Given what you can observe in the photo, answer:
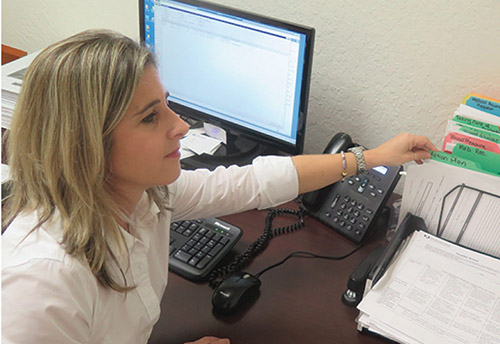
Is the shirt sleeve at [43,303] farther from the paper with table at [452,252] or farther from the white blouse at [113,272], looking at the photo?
the paper with table at [452,252]

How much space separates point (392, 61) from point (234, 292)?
0.62 m

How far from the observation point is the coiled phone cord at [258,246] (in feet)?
3.69

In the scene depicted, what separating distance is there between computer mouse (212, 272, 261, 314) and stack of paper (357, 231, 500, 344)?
0.70 feet

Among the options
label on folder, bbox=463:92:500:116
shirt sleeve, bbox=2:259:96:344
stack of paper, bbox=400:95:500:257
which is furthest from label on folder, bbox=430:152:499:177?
shirt sleeve, bbox=2:259:96:344

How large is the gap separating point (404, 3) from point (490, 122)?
0.31 m

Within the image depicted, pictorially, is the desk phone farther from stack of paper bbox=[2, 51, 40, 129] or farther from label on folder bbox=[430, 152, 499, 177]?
stack of paper bbox=[2, 51, 40, 129]

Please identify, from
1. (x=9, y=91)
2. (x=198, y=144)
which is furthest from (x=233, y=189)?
(x=9, y=91)

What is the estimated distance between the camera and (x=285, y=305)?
106 cm

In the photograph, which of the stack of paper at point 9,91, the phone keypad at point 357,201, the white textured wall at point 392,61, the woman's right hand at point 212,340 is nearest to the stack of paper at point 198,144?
the white textured wall at point 392,61

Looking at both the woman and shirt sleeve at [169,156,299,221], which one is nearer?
the woman

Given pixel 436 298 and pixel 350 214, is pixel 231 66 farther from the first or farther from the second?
pixel 436 298

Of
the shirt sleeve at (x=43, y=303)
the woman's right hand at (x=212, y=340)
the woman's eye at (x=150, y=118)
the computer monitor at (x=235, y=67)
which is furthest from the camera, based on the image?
the computer monitor at (x=235, y=67)

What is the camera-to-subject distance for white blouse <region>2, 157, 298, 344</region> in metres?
0.77

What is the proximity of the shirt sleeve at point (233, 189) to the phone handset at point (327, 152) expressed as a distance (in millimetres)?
117
